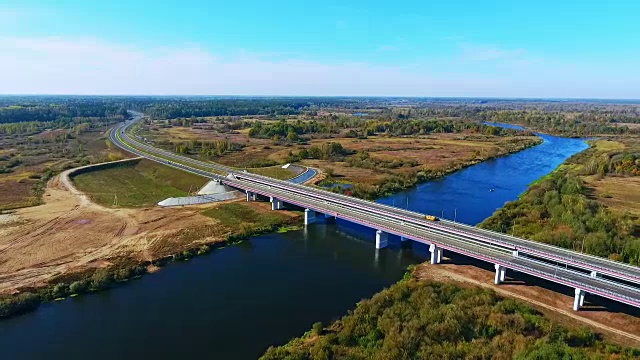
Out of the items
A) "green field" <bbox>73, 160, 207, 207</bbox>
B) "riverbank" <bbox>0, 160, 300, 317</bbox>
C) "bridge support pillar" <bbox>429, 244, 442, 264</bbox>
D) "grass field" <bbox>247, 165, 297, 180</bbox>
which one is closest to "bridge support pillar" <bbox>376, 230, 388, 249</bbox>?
"bridge support pillar" <bbox>429, 244, 442, 264</bbox>

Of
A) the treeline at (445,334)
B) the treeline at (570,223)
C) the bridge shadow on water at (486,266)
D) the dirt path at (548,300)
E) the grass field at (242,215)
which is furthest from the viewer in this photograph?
the grass field at (242,215)

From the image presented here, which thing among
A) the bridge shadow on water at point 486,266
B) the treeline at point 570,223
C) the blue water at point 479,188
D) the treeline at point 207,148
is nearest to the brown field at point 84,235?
the bridge shadow on water at point 486,266

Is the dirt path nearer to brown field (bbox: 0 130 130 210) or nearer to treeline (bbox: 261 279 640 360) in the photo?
treeline (bbox: 261 279 640 360)

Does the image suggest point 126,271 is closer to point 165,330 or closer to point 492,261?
point 165,330

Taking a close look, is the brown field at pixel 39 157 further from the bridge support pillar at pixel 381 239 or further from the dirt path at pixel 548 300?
the dirt path at pixel 548 300

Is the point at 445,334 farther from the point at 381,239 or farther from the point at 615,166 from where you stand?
the point at 615,166
